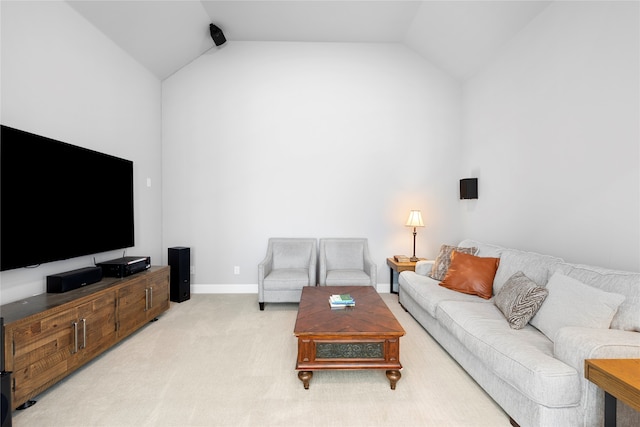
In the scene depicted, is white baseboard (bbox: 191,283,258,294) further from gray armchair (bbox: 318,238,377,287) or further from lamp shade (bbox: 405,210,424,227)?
lamp shade (bbox: 405,210,424,227)

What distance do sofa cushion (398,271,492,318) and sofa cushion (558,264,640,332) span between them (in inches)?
31.2

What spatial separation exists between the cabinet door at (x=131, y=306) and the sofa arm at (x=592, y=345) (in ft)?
10.7

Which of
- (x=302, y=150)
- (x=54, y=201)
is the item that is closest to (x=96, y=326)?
(x=54, y=201)

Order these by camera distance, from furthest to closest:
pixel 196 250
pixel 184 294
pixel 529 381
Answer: pixel 196 250 → pixel 184 294 → pixel 529 381

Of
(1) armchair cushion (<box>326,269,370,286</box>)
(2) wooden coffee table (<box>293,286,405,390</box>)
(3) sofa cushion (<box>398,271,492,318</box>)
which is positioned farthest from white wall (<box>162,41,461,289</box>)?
(2) wooden coffee table (<box>293,286,405,390</box>)

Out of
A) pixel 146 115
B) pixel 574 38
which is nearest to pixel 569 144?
pixel 574 38

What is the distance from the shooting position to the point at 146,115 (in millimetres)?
3971

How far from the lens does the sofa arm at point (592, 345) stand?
143 centimetres

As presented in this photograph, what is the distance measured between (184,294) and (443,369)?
3231 millimetres

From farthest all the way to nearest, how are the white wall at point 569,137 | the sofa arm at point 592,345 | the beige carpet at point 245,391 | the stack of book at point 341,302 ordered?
the stack of book at point 341,302
the white wall at point 569,137
the beige carpet at point 245,391
the sofa arm at point 592,345

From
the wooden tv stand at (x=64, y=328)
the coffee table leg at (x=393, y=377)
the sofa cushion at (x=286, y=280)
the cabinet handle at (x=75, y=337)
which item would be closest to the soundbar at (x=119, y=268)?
the wooden tv stand at (x=64, y=328)

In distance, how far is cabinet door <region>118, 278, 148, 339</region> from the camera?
2662 mm

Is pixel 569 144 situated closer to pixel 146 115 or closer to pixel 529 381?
pixel 529 381

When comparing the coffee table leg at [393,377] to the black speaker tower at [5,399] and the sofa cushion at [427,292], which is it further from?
the black speaker tower at [5,399]
